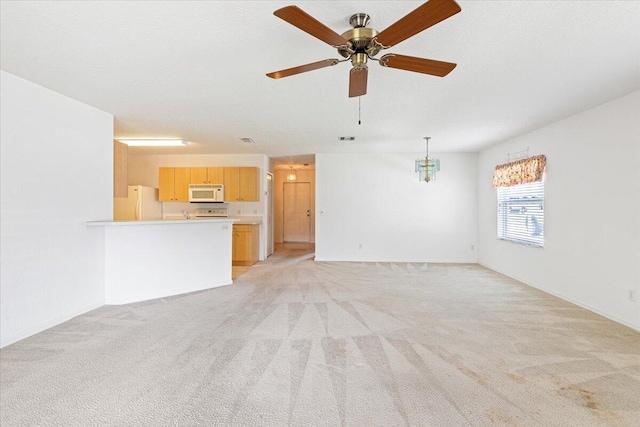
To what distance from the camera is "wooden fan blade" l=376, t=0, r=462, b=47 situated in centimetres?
132

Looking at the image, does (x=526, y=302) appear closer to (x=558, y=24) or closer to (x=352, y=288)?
(x=352, y=288)

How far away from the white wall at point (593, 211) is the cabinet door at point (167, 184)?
685 centimetres

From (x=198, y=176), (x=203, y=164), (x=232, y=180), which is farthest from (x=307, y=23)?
(x=203, y=164)

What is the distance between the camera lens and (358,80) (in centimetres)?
203

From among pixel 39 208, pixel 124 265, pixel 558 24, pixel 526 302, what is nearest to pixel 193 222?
pixel 124 265

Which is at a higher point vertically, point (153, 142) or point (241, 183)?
point (153, 142)

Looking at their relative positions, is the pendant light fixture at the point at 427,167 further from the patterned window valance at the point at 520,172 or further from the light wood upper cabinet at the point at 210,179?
the light wood upper cabinet at the point at 210,179

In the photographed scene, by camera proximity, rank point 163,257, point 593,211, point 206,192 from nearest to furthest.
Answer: point 593,211 < point 163,257 < point 206,192

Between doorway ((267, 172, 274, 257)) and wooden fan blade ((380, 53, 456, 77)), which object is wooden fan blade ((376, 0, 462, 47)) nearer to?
wooden fan blade ((380, 53, 456, 77))

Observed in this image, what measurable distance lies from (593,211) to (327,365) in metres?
3.59

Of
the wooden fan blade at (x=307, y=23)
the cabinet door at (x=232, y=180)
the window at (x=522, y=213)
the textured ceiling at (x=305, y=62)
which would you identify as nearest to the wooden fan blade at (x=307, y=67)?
the wooden fan blade at (x=307, y=23)

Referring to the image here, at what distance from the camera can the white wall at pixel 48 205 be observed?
2588 mm

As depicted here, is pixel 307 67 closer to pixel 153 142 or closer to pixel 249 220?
pixel 153 142

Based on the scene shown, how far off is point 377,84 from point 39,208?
11.6 feet
